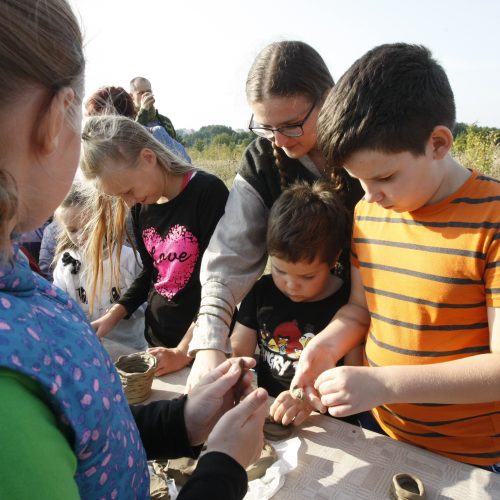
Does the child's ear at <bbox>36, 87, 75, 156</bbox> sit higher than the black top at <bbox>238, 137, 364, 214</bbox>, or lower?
higher

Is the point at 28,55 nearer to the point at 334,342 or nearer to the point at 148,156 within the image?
the point at 334,342

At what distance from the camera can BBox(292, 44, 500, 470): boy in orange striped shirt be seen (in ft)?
4.17

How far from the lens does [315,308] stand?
1.91 meters

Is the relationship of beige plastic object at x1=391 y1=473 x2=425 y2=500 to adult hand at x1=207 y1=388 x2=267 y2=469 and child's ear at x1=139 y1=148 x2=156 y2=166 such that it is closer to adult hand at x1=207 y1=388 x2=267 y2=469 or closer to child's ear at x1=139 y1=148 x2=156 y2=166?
adult hand at x1=207 y1=388 x2=267 y2=469

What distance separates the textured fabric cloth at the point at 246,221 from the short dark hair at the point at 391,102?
0.49m

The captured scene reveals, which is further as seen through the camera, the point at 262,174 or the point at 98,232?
the point at 98,232

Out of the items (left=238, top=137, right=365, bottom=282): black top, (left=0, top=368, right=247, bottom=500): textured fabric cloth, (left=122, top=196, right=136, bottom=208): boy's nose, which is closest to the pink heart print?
(left=122, top=196, right=136, bottom=208): boy's nose

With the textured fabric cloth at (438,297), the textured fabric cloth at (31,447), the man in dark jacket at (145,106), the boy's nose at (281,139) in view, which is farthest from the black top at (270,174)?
the man in dark jacket at (145,106)

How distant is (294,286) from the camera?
1861 mm

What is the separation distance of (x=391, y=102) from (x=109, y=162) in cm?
151

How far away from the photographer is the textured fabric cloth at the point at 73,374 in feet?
1.86

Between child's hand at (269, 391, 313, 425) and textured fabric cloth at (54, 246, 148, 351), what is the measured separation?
1.38m

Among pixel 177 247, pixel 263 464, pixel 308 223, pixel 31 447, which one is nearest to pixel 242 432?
pixel 263 464

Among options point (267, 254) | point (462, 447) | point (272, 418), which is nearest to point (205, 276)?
point (267, 254)
